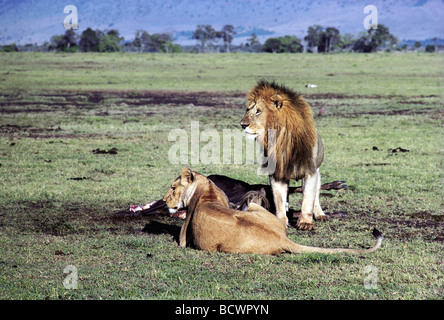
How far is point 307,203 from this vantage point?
6453 millimetres

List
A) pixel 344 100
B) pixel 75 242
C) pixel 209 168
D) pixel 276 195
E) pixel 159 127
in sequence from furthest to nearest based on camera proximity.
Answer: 1. pixel 344 100
2. pixel 159 127
3. pixel 209 168
4. pixel 276 195
5. pixel 75 242

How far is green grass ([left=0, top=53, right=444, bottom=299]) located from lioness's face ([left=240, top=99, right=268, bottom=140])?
45.8 inches

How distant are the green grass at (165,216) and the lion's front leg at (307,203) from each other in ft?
0.43

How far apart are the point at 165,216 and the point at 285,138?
1.83 metres

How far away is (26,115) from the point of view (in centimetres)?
1772

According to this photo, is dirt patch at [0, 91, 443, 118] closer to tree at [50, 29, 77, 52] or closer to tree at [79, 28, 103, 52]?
tree at [79, 28, 103, 52]

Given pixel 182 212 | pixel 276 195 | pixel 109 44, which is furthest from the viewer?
pixel 109 44

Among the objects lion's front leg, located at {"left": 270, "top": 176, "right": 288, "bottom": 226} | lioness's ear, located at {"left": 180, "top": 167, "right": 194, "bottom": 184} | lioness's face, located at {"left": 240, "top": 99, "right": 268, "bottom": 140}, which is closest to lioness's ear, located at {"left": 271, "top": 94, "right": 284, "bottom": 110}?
lioness's face, located at {"left": 240, "top": 99, "right": 268, "bottom": 140}

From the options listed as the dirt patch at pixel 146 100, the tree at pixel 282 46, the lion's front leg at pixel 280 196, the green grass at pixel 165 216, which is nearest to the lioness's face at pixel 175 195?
the green grass at pixel 165 216

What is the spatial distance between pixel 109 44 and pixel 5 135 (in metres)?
70.9

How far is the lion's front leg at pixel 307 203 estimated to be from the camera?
645 centimetres

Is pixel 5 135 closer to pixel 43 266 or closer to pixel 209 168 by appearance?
pixel 209 168

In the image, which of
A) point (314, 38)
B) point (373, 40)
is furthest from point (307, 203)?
point (314, 38)
